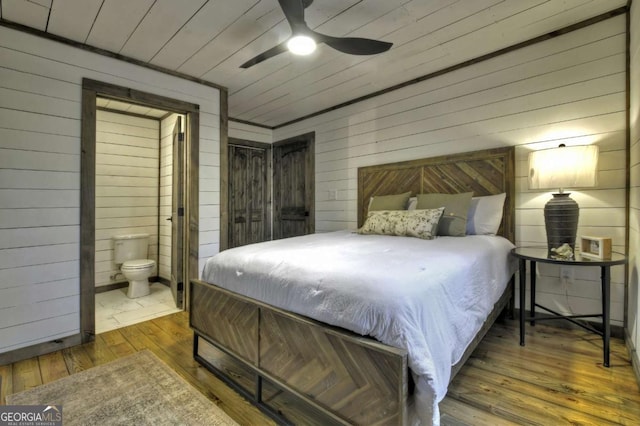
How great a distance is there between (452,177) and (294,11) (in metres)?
2.12

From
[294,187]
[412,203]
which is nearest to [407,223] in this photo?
[412,203]

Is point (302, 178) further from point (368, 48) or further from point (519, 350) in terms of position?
point (519, 350)

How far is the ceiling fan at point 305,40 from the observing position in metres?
1.69

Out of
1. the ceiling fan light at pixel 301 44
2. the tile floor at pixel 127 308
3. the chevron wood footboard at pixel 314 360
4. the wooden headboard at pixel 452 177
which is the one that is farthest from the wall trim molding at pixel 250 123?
the chevron wood footboard at pixel 314 360

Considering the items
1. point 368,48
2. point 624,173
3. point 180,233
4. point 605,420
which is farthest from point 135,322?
point 624,173

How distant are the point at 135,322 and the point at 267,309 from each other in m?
2.04

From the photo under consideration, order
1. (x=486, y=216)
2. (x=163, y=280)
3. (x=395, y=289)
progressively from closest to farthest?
(x=395, y=289) → (x=486, y=216) → (x=163, y=280)

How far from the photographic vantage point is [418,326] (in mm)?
1108

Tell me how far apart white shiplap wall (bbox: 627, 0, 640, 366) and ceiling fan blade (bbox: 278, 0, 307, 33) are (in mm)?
2095

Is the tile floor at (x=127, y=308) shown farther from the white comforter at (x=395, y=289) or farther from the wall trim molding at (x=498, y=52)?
the wall trim molding at (x=498, y=52)

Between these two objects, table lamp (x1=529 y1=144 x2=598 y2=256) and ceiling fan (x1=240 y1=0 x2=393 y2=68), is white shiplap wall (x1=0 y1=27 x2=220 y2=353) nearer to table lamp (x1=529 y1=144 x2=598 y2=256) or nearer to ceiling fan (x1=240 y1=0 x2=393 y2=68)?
ceiling fan (x1=240 y1=0 x2=393 y2=68)

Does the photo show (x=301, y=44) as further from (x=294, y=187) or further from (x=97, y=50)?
(x=294, y=187)

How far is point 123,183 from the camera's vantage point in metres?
4.14

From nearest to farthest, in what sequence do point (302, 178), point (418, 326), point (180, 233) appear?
1. point (418, 326)
2. point (180, 233)
3. point (302, 178)
